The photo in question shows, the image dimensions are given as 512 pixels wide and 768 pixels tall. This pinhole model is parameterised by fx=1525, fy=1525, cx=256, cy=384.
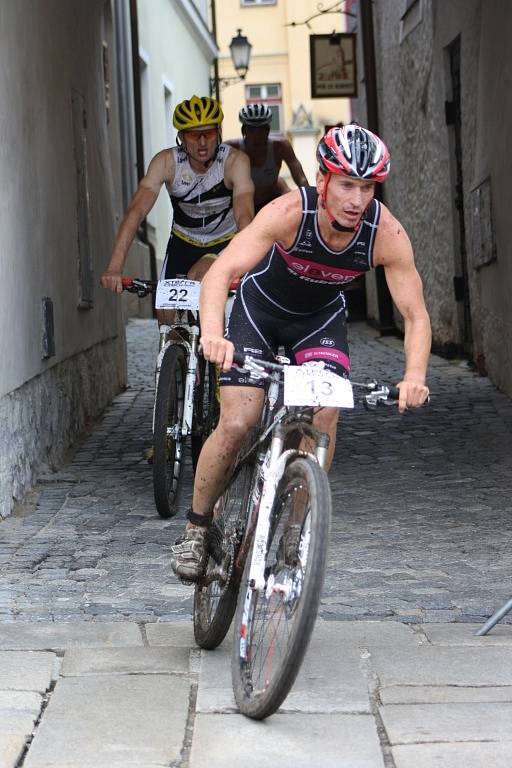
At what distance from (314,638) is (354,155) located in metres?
1.54

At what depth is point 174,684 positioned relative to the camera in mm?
4371

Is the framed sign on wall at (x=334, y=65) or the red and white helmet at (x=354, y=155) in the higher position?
the framed sign on wall at (x=334, y=65)

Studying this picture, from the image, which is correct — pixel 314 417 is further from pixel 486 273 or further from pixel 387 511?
pixel 486 273

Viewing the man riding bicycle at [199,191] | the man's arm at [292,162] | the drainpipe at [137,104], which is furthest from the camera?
the drainpipe at [137,104]

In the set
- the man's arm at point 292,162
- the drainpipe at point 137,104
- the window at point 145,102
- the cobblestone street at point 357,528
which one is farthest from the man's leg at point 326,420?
the window at point 145,102

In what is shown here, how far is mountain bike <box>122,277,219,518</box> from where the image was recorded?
7188 millimetres

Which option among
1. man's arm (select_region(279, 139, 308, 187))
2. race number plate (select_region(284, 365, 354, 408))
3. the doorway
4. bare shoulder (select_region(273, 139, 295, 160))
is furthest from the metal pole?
the doorway

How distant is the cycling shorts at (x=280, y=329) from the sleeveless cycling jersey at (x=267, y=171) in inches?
240

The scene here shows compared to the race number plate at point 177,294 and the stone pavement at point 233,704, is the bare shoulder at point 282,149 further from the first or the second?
the stone pavement at point 233,704

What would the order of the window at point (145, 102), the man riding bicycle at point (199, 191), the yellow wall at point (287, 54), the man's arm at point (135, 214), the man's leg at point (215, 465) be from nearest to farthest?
the man's leg at point (215, 465) < the man's arm at point (135, 214) < the man riding bicycle at point (199, 191) < the window at point (145, 102) < the yellow wall at point (287, 54)

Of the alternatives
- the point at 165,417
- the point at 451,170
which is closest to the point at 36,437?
the point at 165,417

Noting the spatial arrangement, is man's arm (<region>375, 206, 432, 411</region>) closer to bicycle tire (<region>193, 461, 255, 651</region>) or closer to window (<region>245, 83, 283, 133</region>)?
bicycle tire (<region>193, 461, 255, 651</region>)

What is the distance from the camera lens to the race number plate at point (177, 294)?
7.47 metres

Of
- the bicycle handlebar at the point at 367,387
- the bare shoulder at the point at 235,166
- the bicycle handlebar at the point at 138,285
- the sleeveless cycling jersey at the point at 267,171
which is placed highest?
the sleeveless cycling jersey at the point at 267,171
